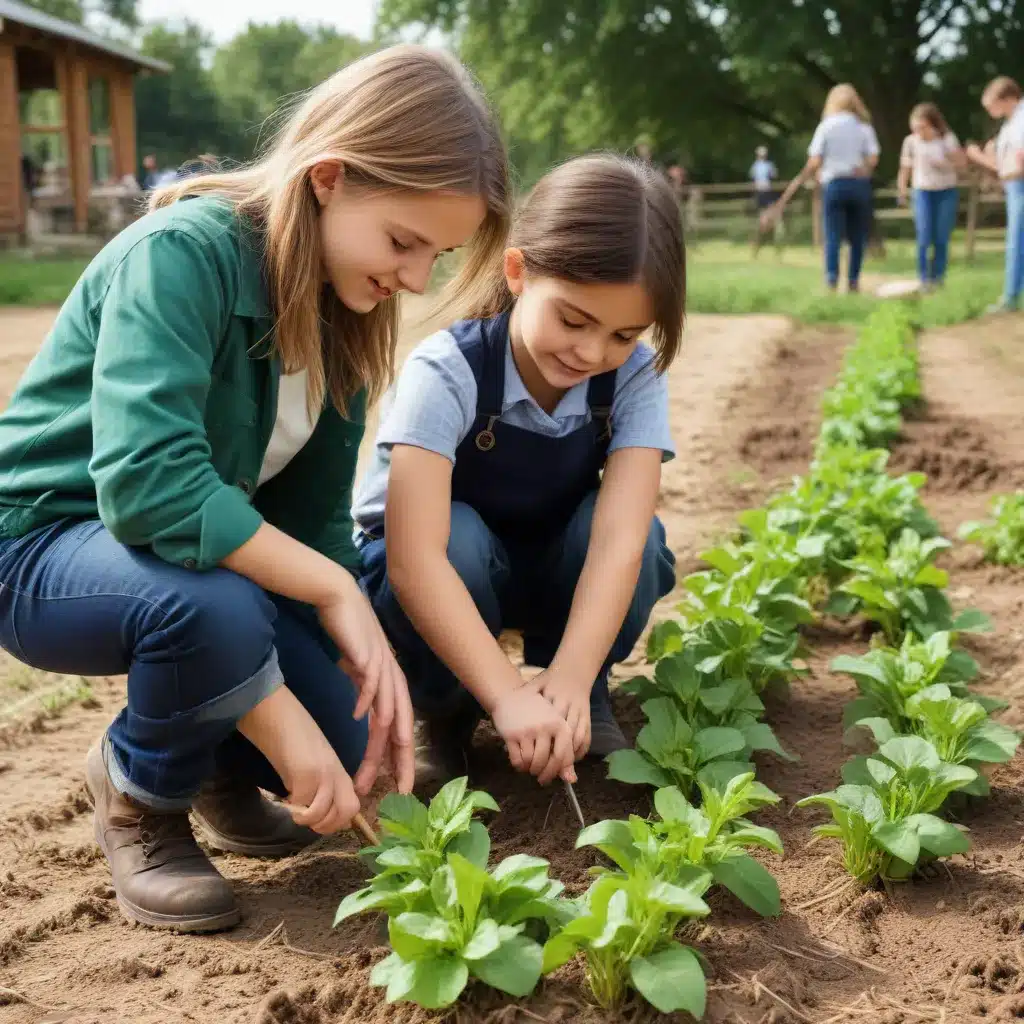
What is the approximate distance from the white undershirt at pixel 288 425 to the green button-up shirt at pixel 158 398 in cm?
7

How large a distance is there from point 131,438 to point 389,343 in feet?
2.36

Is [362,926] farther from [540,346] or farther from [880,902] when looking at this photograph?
[540,346]

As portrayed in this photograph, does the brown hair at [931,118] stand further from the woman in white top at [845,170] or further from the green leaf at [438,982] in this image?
the green leaf at [438,982]

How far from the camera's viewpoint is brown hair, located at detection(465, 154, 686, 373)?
2424 millimetres

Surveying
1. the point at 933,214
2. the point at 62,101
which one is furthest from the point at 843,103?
the point at 62,101

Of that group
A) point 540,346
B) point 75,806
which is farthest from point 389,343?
point 75,806

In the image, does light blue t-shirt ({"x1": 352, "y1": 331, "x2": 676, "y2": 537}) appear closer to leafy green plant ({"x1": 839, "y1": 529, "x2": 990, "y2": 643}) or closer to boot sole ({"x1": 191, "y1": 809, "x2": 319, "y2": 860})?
boot sole ({"x1": 191, "y1": 809, "x2": 319, "y2": 860})

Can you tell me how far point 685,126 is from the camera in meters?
32.1

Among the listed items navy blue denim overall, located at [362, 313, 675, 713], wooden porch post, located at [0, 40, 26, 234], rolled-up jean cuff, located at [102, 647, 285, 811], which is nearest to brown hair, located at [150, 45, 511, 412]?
navy blue denim overall, located at [362, 313, 675, 713]

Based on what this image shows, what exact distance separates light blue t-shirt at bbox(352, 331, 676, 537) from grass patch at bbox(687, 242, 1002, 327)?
8.43 meters

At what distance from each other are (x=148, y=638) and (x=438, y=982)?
692 mm

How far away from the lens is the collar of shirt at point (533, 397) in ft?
8.72

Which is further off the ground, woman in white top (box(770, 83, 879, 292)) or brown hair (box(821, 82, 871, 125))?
brown hair (box(821, 82, 871, 125))

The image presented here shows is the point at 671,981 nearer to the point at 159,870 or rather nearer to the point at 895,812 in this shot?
the point at 895,812
